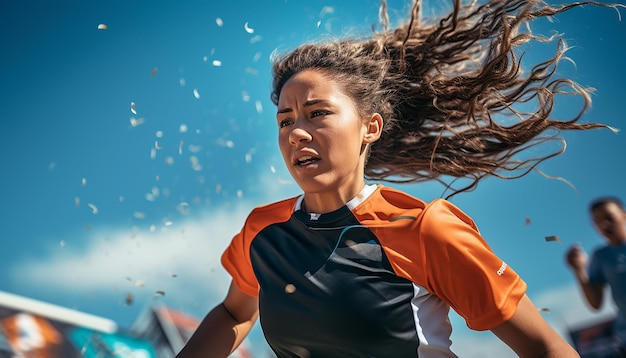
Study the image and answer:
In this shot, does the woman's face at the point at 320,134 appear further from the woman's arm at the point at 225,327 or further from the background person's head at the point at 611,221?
the background person's head at the point at 611,221

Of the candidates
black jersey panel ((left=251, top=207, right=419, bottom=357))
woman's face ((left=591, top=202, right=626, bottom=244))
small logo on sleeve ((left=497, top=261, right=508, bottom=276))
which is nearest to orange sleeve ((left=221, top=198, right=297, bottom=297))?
black jersey panel ((left=251, top=207, right=419, bottom=357))

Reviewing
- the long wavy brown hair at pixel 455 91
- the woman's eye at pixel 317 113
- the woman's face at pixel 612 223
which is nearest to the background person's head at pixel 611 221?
the woman's face at pixel 612 223

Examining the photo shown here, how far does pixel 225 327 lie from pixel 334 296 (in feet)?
2.68

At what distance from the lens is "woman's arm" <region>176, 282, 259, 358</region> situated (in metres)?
2.88

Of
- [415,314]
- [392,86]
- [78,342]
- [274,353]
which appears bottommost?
[78,342]

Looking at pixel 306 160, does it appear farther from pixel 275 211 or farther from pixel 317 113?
pixel 275 211

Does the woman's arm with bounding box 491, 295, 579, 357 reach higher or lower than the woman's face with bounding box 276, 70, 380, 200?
lower

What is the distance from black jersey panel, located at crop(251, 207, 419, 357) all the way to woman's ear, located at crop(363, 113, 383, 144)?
1.25ft

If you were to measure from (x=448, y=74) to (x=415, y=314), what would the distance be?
1.40m

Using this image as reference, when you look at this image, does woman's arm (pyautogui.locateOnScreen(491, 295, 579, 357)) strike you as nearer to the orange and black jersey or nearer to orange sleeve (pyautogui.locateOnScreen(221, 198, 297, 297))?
the orange and black jersey

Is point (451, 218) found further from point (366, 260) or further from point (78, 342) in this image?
point (78, 342)

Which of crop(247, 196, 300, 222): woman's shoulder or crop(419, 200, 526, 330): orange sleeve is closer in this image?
crop(419, 200, 526, 330): orange sleeve

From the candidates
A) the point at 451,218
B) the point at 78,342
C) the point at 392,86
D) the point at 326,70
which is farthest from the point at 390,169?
the point at 78,342

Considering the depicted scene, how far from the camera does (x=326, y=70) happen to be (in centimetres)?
275
